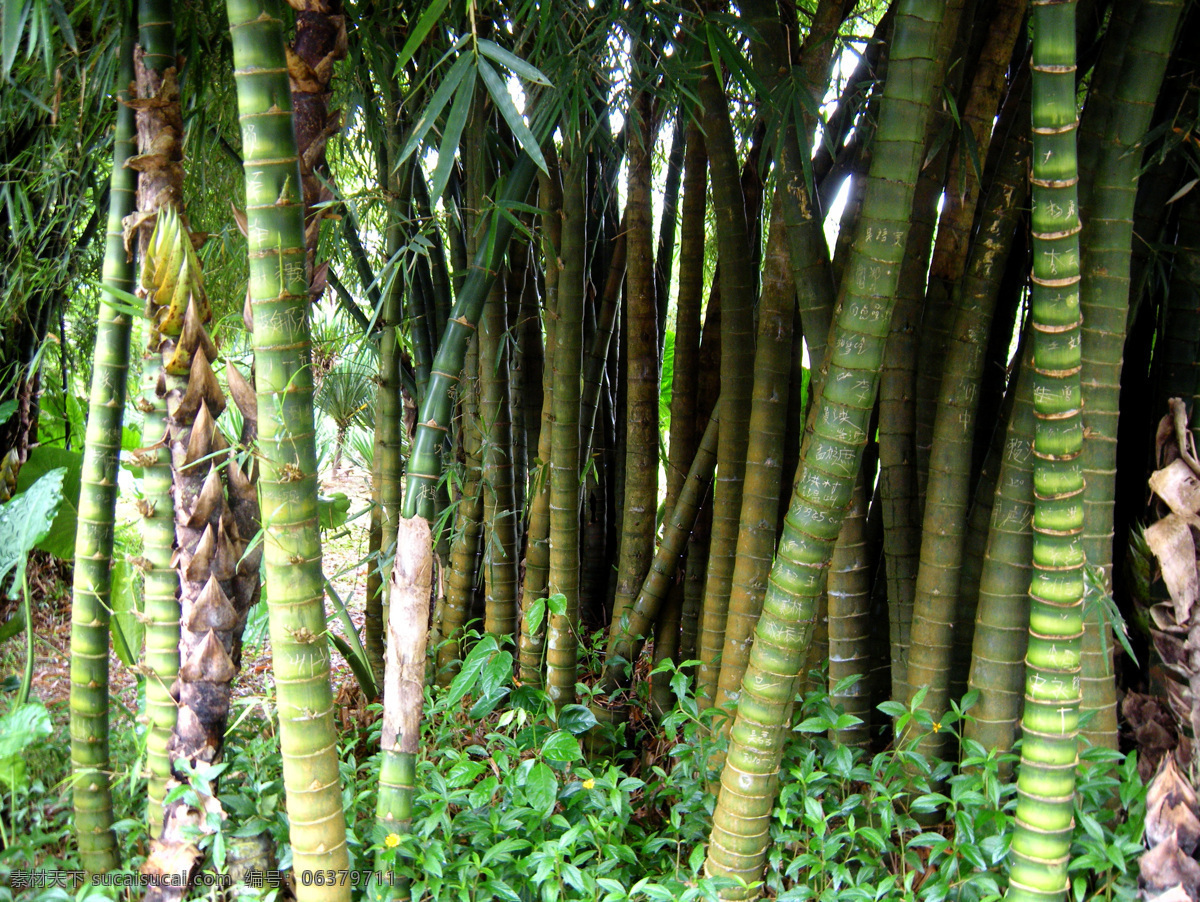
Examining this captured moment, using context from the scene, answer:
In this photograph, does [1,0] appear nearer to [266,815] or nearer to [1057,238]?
[266,815]

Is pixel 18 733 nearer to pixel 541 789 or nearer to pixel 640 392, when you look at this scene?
pixel 541 789

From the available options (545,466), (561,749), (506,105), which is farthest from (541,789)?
(506,105)

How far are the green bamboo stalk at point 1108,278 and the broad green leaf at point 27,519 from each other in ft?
6.17

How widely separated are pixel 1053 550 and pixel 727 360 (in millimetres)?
742

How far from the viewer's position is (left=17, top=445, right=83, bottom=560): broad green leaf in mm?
2469

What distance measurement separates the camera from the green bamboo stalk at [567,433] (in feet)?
5.85

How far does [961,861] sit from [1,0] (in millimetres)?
1958

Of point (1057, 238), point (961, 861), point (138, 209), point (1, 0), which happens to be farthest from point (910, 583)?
point (1, 0)

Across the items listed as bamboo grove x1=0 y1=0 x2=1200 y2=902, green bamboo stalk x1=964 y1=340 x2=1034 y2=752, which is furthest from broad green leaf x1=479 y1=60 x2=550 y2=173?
green bamboo stalk x1=964 y1=340 x2=1034 y2=752

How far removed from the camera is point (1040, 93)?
1027 millimetres

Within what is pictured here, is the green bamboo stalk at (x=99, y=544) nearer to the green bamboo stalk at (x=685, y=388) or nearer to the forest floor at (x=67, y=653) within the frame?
the forest floor at (x=67, y=653)

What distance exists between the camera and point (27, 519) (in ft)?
5.29

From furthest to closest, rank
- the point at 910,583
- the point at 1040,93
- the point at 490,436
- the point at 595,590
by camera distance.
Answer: the point at 595,590, the point at 490,436, the point at 910,583, the point at 1040,93

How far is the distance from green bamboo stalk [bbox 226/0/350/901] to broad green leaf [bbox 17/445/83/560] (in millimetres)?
1698
